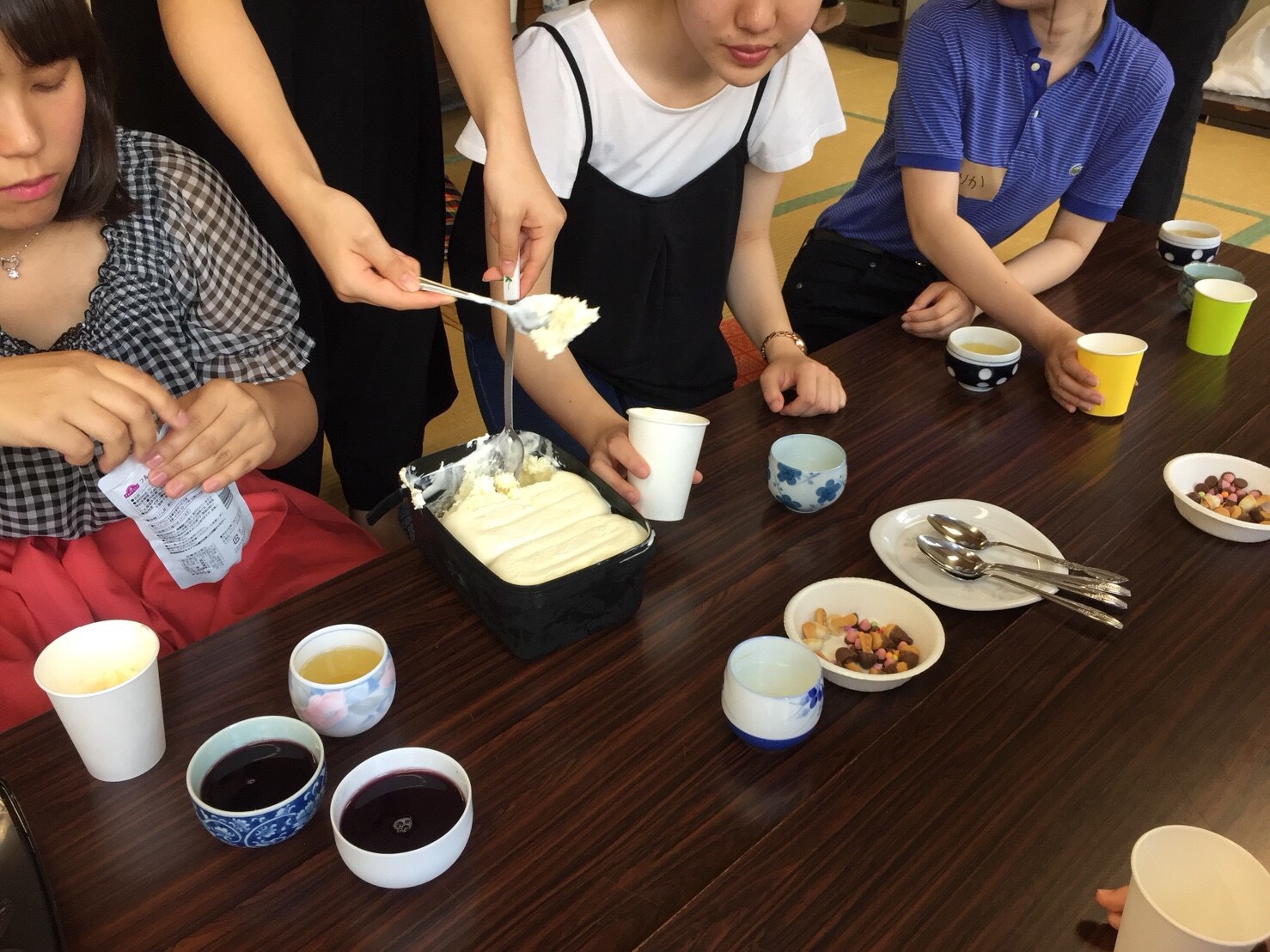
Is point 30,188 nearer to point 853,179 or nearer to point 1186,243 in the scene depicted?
point 1186,243

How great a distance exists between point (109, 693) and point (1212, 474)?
1226mm

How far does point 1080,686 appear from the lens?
908 millimetres

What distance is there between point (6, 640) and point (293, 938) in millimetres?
660

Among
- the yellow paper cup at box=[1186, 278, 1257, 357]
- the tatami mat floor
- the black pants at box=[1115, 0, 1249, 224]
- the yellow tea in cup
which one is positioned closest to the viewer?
the yellow tea in cup

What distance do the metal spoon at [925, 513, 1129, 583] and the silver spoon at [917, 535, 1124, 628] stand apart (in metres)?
0.02

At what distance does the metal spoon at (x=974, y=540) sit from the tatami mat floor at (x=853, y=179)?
1.85 meters

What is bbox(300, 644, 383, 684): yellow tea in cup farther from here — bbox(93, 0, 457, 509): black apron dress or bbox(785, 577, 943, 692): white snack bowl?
bbox(93, 0, 457, 509): black apron dress

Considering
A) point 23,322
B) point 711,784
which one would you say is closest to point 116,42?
point 23,322

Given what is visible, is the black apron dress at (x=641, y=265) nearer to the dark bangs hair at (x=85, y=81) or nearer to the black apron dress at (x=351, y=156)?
the black apron dress at (x=351, y=156)

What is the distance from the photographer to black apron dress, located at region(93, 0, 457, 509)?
1585 mm

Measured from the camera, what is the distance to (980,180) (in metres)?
1.87

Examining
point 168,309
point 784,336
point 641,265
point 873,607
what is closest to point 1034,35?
point 784,336

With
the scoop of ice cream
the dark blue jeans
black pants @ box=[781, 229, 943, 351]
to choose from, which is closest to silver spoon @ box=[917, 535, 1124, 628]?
the scoop of ice cream

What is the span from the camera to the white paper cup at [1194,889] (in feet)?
2.00
